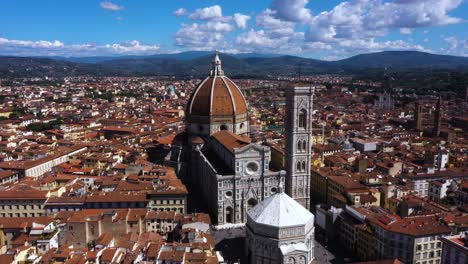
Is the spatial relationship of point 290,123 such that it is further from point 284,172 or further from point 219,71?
point 219,71

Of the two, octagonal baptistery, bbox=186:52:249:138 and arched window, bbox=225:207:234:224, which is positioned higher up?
octagonal baptistery, bbox=186:52:249:138

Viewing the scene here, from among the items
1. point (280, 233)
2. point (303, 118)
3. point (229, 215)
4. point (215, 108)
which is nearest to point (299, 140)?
point (303, 118)

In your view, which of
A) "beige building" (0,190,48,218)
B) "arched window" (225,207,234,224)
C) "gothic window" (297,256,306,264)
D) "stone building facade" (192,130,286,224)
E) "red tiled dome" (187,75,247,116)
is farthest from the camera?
"red tiled dome" (187,75,247,116)

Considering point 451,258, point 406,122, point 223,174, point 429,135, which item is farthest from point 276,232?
point 406,122

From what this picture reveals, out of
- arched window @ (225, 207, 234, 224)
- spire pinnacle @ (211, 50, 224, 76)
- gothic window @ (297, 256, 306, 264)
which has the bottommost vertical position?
arched window @ (225, 207, 234, 224)

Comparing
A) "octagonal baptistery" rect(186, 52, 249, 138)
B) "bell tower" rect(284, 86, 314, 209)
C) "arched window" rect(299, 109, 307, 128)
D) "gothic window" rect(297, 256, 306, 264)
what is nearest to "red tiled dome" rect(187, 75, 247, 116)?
"octagonal baptistery" rect(186, 52, 249, 138)

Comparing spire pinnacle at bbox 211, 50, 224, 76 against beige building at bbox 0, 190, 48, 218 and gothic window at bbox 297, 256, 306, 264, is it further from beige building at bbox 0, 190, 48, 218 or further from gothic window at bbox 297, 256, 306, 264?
gothic window at bbox 297, 256, 306, 264

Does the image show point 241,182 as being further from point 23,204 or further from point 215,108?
point 23,204

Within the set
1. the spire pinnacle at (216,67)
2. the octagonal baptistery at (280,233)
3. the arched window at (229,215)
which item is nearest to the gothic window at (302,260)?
the octagonal baptistery at (280,233)
